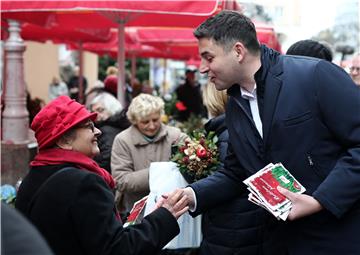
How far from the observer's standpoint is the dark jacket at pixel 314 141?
2.39m

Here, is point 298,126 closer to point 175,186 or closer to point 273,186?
point 273,186

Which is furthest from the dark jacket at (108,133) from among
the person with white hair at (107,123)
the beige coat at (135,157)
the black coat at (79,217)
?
the black coat at (79,217)

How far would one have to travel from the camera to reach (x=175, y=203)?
2.68 m

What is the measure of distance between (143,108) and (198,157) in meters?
1.08

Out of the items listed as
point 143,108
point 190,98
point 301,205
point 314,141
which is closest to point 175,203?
point 301,205

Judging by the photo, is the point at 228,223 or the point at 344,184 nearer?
the point at 344,184

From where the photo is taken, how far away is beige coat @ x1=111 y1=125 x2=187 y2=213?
4.32 metres

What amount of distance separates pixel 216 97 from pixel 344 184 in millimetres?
1601

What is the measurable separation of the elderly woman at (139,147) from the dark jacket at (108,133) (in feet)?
0.85

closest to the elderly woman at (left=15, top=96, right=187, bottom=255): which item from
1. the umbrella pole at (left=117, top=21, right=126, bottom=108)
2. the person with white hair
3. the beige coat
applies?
the beige coat

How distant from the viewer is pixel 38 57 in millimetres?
19828

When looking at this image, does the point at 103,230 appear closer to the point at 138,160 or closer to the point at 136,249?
the point at 136,249

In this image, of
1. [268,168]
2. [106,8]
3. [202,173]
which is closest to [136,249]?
[268,168]

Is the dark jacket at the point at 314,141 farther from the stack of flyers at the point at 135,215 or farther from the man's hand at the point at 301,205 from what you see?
the stack of flyers at the point at 135,215
